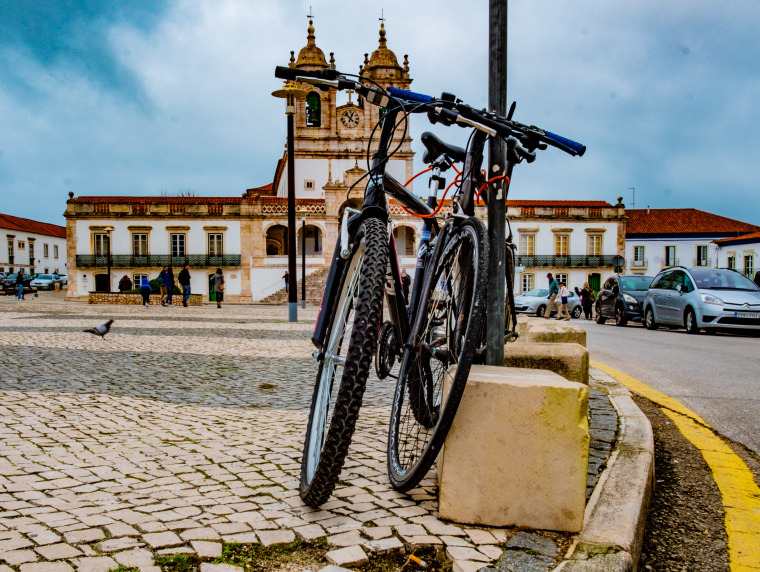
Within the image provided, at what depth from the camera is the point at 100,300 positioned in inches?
1277

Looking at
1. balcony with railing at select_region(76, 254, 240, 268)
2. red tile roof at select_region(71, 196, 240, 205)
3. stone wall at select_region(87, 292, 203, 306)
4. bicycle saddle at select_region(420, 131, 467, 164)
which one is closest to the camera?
bicycle saddle at select_region(420, 131, 467, 164)

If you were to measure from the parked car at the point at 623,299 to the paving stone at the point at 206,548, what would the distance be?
17.6 meters

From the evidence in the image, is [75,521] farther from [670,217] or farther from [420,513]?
[670,217]

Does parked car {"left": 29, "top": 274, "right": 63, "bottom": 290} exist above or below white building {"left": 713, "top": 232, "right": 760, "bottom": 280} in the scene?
below

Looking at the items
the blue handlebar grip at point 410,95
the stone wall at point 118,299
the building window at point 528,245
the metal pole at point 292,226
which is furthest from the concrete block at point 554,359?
the building window at point 528,245

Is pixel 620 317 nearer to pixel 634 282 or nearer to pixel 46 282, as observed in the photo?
pixel 634 282

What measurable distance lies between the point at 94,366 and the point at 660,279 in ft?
45.5

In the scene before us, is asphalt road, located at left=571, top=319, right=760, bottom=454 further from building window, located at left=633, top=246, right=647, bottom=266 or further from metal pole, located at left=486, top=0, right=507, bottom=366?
building window, located at left=633, top=246, right=647, bottom=266

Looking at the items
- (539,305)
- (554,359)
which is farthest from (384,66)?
(554,359)

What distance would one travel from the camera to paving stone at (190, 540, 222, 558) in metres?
2.11

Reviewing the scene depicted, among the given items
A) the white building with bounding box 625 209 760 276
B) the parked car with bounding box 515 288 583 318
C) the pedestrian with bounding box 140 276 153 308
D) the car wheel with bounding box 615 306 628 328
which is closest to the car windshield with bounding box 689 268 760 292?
the car wheel with bounding box 615 306 628 328

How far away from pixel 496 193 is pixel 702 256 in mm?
63560

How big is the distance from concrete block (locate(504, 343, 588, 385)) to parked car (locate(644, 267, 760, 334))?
1135 centimetres

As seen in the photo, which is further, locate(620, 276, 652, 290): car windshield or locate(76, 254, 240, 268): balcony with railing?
locate(76, 254, 240, 268): balcony with railing
